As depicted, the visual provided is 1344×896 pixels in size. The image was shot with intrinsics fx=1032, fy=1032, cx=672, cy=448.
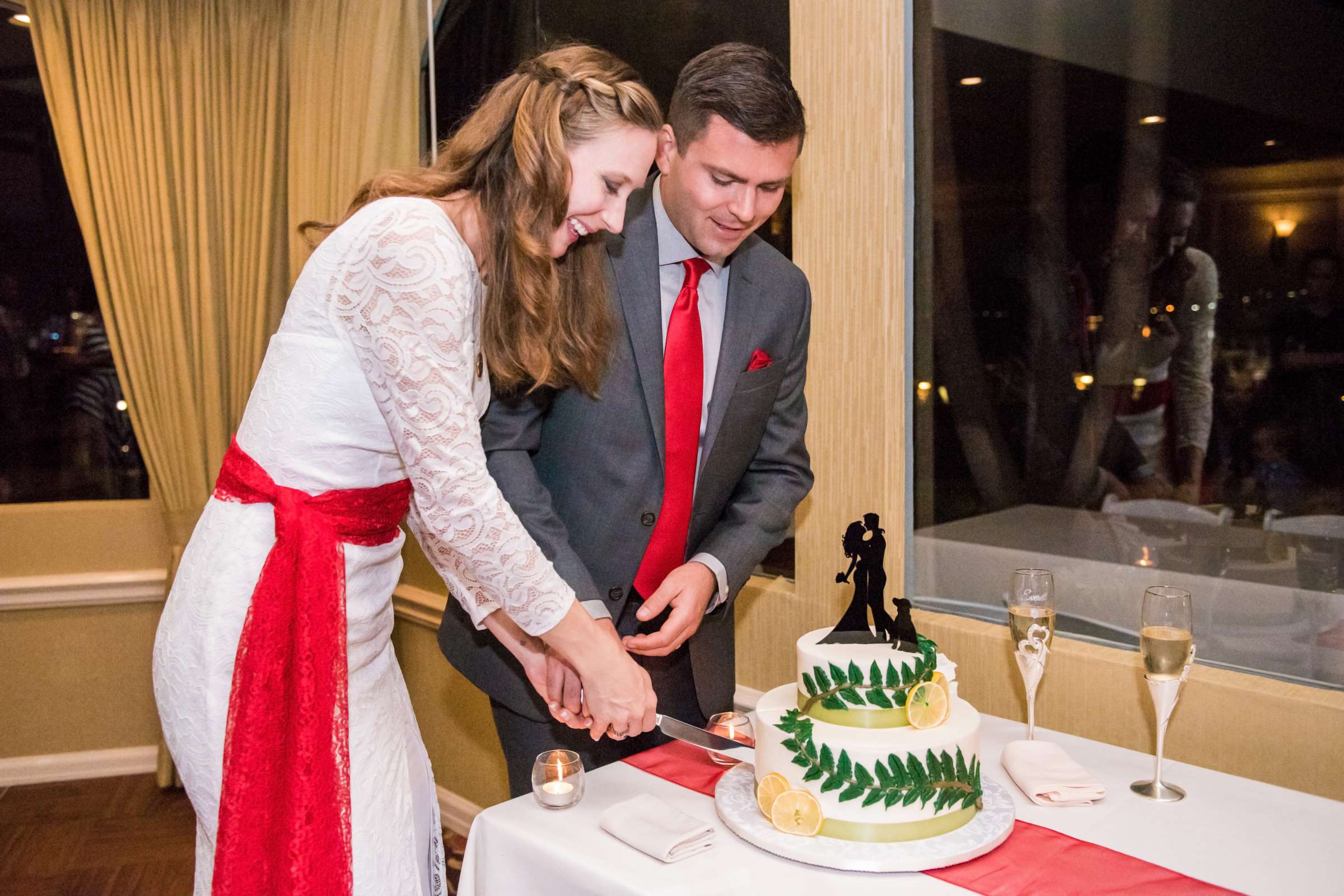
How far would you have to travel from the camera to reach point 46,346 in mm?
3922

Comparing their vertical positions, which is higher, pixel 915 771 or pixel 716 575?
pixel 716 575

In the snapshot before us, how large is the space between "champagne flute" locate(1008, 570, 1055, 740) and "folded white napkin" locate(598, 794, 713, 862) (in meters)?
0.58

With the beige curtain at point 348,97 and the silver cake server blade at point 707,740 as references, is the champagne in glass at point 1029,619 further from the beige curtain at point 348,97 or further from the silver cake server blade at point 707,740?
the beige curtain at point 348,97

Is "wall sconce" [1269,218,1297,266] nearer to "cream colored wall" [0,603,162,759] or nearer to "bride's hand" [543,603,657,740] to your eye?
"bride's hand" [543,603,657,740]

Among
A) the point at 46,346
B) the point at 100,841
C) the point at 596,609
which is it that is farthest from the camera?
the point at 46,346

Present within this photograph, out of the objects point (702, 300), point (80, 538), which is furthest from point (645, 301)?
point (80, 538)

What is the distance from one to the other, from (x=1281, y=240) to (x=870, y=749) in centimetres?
109

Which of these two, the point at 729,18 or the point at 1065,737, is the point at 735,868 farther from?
the point at 729,18

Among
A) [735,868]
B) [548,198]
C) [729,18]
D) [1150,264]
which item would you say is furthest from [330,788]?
[729,18]

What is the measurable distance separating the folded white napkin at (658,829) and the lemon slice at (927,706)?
0.27 meters

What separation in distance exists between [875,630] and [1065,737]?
1.49ft

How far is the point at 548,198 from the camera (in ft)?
4.48

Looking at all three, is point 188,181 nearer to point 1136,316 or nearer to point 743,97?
point 743,97

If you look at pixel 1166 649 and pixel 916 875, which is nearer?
pixel 916 875
